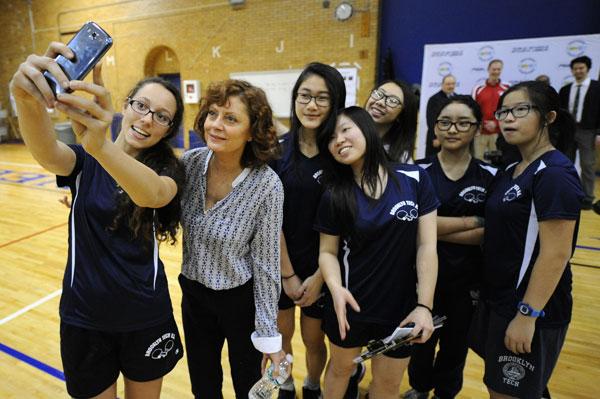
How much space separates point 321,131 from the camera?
5.82ft

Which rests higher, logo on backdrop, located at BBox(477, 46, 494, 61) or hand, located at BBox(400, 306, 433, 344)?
logo on backdrop, located at BBox(477, 46, 494, 61)

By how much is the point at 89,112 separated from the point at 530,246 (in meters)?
1.57

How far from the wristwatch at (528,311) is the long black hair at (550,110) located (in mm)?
696

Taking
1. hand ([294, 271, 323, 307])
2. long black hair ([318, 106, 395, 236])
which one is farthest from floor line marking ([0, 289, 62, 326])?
long black hair ([318, 106, 395, 236])

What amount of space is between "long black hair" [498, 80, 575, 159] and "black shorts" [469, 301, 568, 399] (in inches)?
30.5

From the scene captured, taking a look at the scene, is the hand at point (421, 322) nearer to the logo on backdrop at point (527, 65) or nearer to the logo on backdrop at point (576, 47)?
the logo on backdrop at point (527, 65)

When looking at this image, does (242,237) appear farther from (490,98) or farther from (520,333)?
(490,98)

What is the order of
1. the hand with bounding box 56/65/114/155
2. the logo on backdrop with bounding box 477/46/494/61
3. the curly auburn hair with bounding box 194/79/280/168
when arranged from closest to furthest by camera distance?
the hand with bounding box 56/65/114/155
the curly auburn hair with bounding box 194/79/280/168
the logo on backdrop with bounding box 477/46/494/61

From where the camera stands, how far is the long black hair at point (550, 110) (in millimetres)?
1535

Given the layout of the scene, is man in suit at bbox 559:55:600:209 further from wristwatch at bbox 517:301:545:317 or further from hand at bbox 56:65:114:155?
hand at bbox 56:65:114:155

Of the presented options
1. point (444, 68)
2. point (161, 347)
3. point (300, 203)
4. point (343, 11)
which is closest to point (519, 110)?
point (300, 203)

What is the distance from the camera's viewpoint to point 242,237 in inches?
57.0

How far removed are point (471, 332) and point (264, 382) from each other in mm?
1070

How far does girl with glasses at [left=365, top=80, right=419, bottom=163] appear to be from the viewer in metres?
2.06
